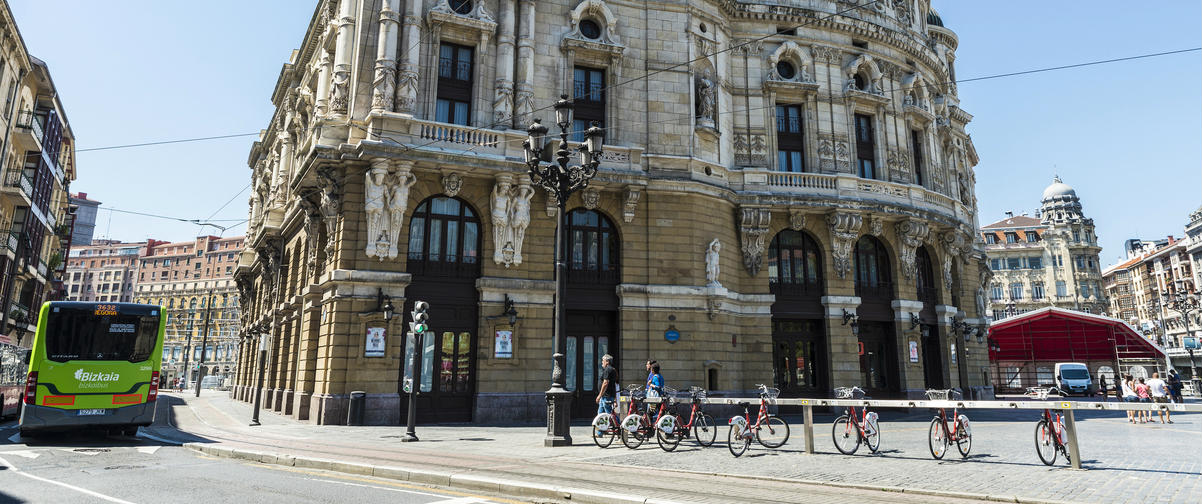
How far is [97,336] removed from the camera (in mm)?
15844

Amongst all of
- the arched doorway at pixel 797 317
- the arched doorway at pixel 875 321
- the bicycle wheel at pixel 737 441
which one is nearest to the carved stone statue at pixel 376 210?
the bicycle wheel at pixel 737 441

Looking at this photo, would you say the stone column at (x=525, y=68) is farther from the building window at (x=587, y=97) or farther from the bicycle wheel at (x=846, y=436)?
the bicycle wheel at (x=846, y=436)

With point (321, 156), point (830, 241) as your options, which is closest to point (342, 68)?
point (321, 156)

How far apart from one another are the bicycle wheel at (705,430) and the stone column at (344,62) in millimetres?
15995

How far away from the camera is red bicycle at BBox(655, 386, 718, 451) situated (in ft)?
44.7

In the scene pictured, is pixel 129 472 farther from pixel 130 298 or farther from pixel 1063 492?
pixel 130 298

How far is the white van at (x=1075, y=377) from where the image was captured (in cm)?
4572

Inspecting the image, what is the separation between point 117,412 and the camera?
1573 centimetres

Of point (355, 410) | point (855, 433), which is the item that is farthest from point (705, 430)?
point (355, 410)

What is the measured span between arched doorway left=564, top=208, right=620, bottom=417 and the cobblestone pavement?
470 centimetres

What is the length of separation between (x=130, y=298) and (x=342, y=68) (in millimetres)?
125679

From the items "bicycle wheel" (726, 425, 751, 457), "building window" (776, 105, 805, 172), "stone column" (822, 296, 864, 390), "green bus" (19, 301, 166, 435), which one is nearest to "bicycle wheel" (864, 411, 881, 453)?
"bicycle wheel" (726, 425, 751, 457)

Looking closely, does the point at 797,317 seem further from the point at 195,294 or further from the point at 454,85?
the point at 195,294

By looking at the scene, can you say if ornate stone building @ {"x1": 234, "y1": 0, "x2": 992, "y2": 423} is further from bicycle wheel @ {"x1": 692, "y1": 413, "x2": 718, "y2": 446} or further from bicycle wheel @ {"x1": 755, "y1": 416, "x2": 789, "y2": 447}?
bicycle wheel @ {"x1": 755, "y1": 416, "x2": 789, "y2": 447}
